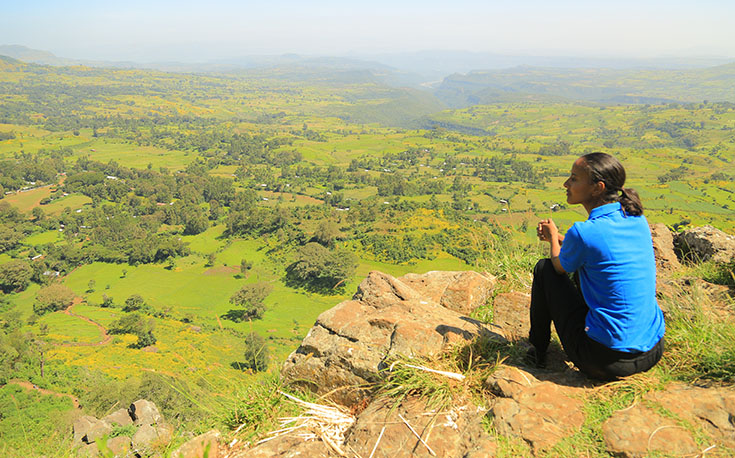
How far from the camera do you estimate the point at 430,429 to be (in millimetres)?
2979

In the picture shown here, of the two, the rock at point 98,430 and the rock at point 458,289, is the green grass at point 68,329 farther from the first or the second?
the rock at point 458,289

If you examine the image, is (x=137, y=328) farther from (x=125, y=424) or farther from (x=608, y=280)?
(x=608, y=280)

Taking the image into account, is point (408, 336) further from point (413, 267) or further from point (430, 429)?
point (413, 267)

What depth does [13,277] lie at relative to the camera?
59688mm

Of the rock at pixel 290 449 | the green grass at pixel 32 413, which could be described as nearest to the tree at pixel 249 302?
the green grass at pixel 32 413

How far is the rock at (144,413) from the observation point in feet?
61.9

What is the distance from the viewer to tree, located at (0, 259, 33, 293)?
5922 cm

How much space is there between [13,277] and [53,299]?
49.2 feet

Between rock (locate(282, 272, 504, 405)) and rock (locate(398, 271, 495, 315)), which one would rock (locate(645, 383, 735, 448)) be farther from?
rock (locate(398, 271, 495, 315))

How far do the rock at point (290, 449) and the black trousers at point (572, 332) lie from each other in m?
2.24

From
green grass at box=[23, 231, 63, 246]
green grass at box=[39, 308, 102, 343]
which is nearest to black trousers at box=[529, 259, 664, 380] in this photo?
green grass at box=[39, 308, 102, 343]

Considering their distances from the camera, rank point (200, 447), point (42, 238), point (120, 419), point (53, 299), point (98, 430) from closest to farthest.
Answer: point (200, 447), point (98, 430), point (120, 419), point (53, 299), point (42, 238)

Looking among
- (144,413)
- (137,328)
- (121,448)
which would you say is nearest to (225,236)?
(137,328)

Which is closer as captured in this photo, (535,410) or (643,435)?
(643,435)
